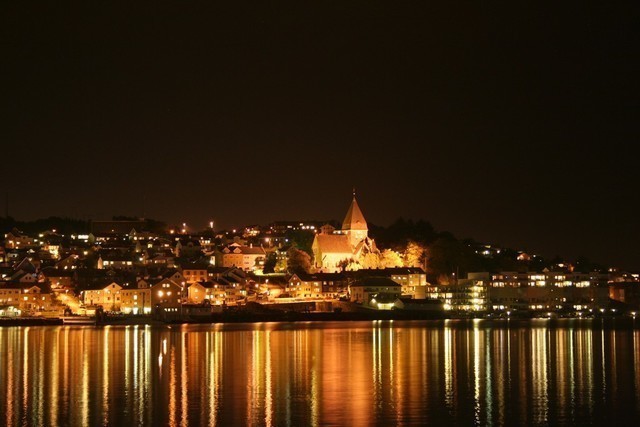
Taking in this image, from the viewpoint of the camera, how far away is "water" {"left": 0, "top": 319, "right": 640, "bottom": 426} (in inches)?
885

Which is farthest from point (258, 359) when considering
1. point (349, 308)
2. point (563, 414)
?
point (349, 308)

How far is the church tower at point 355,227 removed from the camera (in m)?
91.4

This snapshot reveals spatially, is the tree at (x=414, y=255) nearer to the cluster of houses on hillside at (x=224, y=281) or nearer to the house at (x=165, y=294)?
the cluster of houses on hillside at (x=224, y=281)

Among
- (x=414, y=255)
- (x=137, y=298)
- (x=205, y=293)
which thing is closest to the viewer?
(x=137, y=298)

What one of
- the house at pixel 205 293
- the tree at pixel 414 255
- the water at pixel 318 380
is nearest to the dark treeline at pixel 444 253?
the tree at pixel 414 255

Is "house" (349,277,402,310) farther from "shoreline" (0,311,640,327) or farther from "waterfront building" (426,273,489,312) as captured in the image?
"waterfront building" (426,273,489,312)

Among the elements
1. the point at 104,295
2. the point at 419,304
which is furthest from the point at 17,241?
the point at 419,304

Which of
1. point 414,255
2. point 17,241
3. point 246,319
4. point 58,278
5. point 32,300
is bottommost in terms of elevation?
point 246,319

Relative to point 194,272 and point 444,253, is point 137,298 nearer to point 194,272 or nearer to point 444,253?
point 194,272

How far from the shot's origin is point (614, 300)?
3848 inches

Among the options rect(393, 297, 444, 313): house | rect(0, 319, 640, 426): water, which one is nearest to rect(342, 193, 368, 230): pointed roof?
rect(393, 297, 444, 313): house

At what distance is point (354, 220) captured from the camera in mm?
92812

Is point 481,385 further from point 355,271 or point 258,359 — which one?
point 355,271

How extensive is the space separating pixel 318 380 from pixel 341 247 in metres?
59.0
